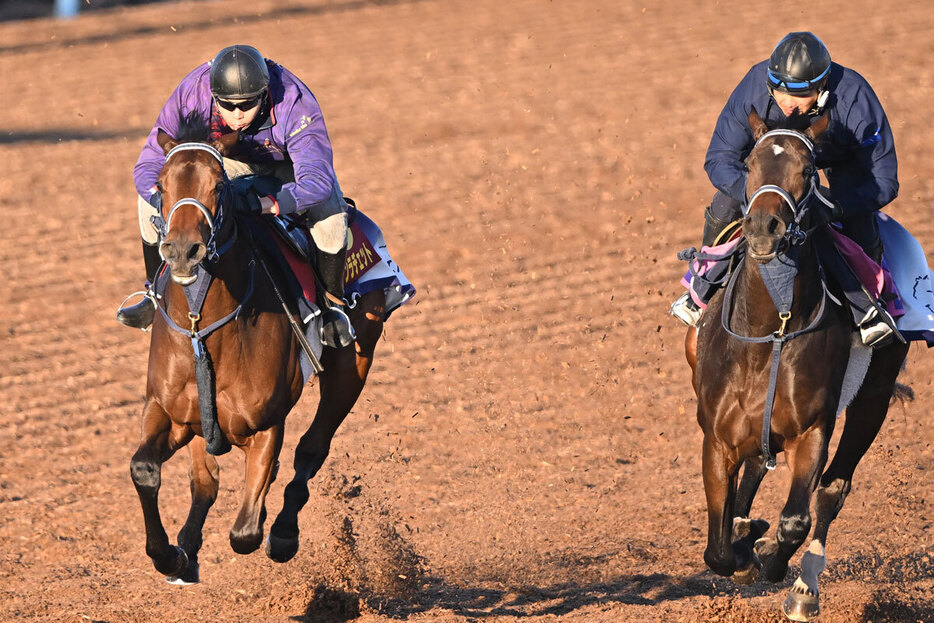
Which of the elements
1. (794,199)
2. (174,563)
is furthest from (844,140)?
(174,563)

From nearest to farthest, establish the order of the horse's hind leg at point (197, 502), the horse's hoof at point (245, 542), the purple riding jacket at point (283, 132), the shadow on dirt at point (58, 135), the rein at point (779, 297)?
the rein at point (779, 297), the purple riding jacket at point (283, 132), the horse's hoof at point (245, 542), the horse's hind leg at point (197, 502), the shadow on dirt at point (58, 135)

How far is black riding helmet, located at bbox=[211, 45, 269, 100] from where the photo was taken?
629cm

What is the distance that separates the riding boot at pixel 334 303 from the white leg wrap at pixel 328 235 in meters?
0.05

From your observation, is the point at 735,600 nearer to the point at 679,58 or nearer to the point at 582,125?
the point at 582,125

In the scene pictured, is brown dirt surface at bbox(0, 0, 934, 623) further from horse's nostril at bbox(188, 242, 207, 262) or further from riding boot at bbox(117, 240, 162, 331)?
horse's nostril at bbox(188, 242, 207, 262)

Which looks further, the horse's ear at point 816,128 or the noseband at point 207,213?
the horse's ear at point 816,128

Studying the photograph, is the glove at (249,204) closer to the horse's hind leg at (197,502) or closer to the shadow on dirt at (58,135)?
the horse's hind leg at (197,502)

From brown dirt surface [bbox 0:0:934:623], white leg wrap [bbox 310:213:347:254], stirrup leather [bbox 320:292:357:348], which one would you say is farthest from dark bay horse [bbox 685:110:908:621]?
white leg wrap [bbox 310:213:347:254]

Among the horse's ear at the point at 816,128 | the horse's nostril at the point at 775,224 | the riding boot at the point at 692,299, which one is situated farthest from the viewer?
the riding boot at the point at 692,299

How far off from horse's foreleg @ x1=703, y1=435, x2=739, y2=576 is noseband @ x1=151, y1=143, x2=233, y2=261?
100 inches

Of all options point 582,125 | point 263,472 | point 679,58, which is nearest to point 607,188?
point 582,125

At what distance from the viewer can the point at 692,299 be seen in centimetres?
694

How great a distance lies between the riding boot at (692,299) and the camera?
684 centimetres

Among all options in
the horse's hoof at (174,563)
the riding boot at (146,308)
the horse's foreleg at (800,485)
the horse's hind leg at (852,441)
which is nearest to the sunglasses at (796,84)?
the horse's foreleg at (800,485)
